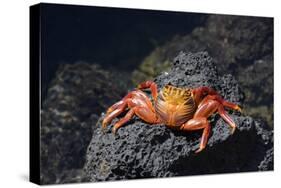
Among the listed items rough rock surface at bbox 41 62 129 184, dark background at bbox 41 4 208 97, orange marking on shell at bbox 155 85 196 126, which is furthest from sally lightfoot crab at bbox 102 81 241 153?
dark background at bbox 41 4 208 97

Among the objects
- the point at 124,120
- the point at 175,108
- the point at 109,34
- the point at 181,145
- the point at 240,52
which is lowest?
the point at 181,145

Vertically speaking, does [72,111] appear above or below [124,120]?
below

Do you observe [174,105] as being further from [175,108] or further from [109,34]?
[109,34]

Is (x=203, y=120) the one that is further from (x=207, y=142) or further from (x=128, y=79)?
(x=128, y=79)

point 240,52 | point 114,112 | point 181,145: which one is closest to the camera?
point 181,145

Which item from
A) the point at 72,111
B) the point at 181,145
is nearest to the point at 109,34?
the point at 72,111

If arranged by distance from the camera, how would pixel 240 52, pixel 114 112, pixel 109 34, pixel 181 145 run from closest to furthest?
pixel 181 145 → pixel 114 112 → pixel 240 52 → pixel 109 34

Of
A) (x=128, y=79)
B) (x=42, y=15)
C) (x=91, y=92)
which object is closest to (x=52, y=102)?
(x=91, y=92)

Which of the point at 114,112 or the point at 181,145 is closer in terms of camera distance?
the point at 181,145
